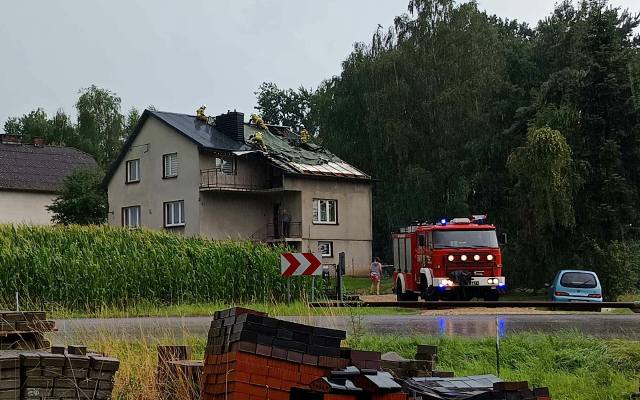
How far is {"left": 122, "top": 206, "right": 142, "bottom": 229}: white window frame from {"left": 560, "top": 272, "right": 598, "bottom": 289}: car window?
31.7 metres

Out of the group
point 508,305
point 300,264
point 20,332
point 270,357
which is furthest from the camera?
point 508,305

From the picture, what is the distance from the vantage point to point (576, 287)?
31.1 metres

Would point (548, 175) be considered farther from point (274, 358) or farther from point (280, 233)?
point (274, 358)

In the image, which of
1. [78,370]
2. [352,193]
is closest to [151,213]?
[352,193]

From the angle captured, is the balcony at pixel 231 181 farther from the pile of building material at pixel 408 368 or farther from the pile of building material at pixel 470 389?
the pile of building material at pixel 470 389

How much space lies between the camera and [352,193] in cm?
5678

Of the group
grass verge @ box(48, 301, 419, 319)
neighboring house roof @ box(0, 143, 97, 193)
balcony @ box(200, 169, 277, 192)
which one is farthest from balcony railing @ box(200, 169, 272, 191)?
grass verge @ box(48, 301, 419, 319)

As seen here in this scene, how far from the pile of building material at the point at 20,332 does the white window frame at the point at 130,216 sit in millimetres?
48106

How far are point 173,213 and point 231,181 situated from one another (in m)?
4.06

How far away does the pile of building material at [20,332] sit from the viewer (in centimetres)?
911

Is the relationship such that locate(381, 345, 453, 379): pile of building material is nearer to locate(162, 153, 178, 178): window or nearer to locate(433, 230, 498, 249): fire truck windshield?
locate(433, 230, 498, 249): fire truck windshield

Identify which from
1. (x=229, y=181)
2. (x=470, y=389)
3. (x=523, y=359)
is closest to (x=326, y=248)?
(x=229, y=181)

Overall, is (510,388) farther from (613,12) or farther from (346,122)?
(346,122)

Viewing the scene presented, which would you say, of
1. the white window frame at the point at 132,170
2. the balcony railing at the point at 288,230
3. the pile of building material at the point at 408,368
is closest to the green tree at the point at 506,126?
the balcony railing at the point at 288,230
